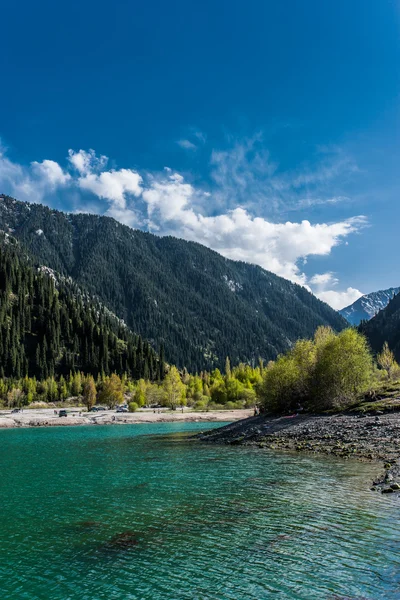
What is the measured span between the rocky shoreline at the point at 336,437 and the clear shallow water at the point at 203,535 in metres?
2.41

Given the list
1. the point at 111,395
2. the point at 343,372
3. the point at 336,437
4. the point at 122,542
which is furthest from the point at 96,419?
the point at 122,542

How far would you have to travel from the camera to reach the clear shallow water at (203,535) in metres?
13.3

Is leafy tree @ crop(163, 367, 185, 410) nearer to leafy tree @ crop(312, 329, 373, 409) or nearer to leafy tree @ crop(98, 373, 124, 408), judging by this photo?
leafy tree @ crop(98, 373, 124, 408)

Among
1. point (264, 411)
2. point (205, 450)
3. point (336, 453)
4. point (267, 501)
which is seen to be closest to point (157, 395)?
point (264, 411)

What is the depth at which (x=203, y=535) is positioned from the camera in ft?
60.0

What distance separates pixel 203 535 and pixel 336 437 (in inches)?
1221

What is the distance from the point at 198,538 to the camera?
1795 centimetres

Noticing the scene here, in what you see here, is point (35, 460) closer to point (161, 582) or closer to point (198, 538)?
point (198, 538)

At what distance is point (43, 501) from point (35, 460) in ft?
72.3

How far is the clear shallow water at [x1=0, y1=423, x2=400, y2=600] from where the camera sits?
13.3 metres

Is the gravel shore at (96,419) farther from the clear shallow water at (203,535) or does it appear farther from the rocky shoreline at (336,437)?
the clear shallow water at (203,535)

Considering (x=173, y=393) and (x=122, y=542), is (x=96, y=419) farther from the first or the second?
(x=122, y=542)

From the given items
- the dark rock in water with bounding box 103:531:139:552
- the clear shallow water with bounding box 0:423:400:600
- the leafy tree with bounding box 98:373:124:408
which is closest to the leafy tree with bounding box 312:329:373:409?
the clear shallow water with bounding box 0:423:400:600

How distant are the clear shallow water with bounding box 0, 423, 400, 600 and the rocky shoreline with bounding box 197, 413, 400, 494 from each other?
7.89ft
